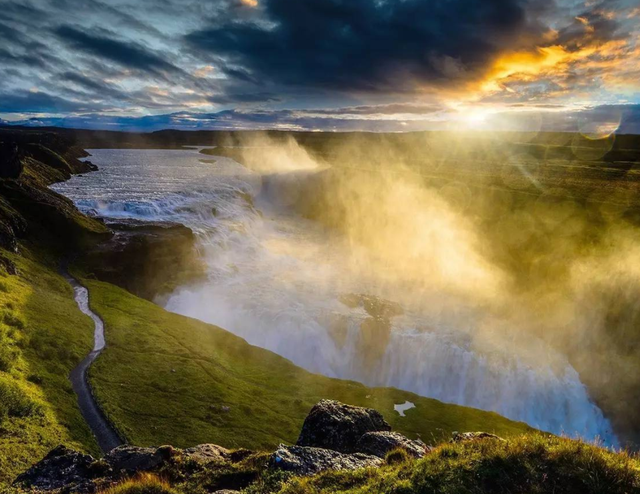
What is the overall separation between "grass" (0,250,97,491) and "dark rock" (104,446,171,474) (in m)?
3.95

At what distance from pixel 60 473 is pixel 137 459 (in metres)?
2.44

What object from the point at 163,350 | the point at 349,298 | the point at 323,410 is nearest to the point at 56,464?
the point at 323,410

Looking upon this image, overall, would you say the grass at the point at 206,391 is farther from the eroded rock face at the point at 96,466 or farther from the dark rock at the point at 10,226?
the eroded rock face at the point at 96,466

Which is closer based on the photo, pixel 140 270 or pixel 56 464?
pixel 56 464

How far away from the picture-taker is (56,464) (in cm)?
1295

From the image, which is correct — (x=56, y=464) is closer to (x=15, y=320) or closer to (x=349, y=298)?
(x=15, y=320)

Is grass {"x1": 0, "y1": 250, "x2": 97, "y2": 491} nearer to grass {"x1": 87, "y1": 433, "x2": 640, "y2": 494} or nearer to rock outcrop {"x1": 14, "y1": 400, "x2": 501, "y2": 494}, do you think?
rock outcrop {"x1": 14, "y1": 400, "x2": 501, "y2": 494}

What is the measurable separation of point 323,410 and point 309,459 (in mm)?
4632

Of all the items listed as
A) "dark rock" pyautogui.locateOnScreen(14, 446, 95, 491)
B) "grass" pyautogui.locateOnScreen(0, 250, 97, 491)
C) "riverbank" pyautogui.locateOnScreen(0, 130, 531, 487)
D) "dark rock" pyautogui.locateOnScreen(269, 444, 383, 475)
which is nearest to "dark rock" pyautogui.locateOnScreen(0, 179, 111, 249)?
"riverbank" pyautogui.locateOnScreen(0, 130, 531, 487)

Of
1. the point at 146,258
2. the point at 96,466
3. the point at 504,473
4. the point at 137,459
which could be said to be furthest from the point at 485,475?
the point at 146,258

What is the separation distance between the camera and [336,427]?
1595 centimetres

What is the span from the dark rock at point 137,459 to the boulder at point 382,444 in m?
7.07

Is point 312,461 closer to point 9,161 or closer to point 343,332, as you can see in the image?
point 343,332

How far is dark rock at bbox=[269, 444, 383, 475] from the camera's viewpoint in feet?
37.8
